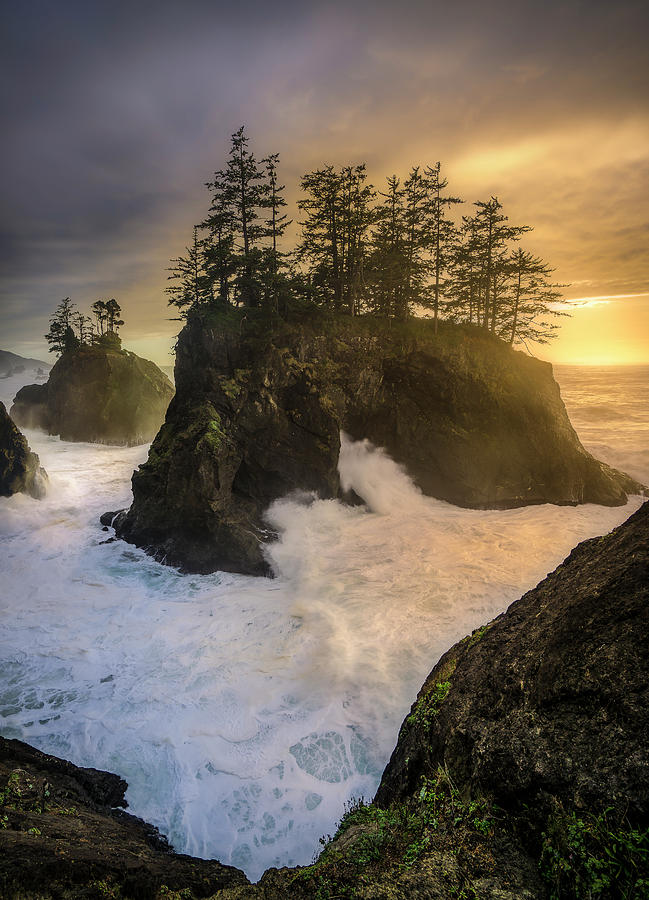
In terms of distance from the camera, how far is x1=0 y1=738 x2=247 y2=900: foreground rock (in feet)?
11.3

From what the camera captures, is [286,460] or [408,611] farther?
[286,460]

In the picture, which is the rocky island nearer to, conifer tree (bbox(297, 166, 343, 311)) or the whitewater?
the whitewater

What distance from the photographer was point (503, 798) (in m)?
3.45

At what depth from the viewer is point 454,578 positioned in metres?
15.7

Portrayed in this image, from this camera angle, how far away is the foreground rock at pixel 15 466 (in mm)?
22281

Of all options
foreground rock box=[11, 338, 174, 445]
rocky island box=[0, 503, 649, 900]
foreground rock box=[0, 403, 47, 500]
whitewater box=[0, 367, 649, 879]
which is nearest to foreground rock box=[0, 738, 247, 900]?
rocky island box=[0, 503, 649, 900]

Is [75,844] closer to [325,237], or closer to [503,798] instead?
[503,798]

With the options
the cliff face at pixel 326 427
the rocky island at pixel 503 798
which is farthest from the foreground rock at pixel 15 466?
the rocky island at pixel 503 798

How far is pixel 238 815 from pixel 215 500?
11162mm

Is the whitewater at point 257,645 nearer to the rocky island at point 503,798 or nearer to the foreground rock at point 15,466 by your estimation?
the foreground rock at point 15,466

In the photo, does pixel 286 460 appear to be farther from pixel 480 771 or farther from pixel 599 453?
pixel 599 453

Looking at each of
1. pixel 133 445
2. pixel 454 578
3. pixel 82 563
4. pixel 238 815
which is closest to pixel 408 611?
pixel 454 578

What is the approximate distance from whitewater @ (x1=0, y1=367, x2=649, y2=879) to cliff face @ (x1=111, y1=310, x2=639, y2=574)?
4.78 ft

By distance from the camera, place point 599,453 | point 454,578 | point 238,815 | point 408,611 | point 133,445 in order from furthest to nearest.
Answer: point 133,445
point 599,453
point 454,578
point 408,611
point 238,815
